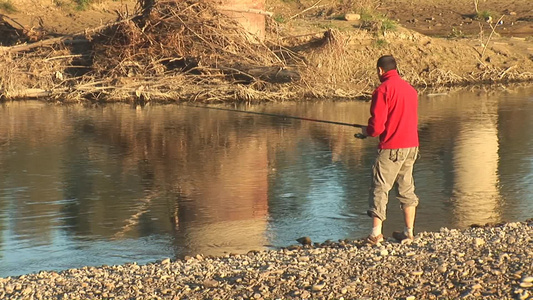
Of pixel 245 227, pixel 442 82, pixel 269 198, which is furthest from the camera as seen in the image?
pixel 442 82

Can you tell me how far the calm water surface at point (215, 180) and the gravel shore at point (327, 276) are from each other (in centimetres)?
103

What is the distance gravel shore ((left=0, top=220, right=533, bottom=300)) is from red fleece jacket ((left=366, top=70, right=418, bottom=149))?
91 centimetres

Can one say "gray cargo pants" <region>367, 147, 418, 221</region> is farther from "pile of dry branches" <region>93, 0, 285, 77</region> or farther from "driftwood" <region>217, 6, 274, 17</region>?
"driftwood" <region>217, 6, 274, 17</region>

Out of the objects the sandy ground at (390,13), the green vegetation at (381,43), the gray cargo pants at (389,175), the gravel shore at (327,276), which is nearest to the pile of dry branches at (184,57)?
the sandy ground at (390,13)

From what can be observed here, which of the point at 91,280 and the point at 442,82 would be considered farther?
the point at 442,82

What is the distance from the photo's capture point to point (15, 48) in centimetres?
2172

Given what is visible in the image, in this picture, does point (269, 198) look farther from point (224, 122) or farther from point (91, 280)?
point (224, 122)

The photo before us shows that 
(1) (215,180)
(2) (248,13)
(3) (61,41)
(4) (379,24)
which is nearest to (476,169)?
(1) (215,180)

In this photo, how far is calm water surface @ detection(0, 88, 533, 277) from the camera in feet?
30.5

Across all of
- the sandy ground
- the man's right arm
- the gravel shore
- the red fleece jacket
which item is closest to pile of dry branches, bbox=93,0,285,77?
the sandy ground

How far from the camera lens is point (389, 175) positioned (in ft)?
26.4

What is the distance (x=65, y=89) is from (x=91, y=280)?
47.3ft

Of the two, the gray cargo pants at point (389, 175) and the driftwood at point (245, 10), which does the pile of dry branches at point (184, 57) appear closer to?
the driftwood at point (245, 10)

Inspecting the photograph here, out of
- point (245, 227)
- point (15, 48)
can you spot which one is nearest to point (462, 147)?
point (245, 227)
